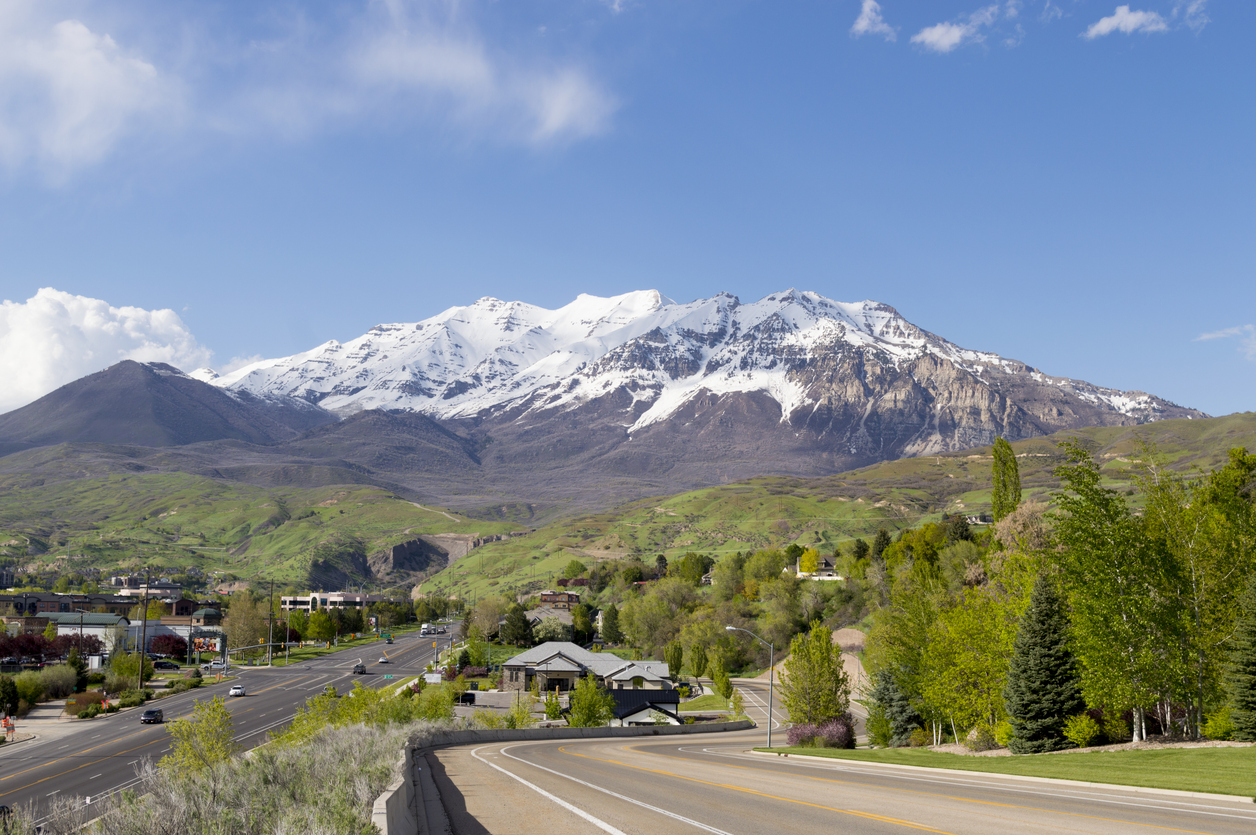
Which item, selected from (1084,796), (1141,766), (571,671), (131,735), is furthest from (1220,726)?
(571,671)

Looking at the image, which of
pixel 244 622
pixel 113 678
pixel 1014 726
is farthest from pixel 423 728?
pixel 244 622

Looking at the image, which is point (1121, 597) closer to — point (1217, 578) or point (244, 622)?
point (1217, 578)

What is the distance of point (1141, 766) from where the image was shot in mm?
27375

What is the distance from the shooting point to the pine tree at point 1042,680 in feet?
121

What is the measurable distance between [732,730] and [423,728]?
35.9m

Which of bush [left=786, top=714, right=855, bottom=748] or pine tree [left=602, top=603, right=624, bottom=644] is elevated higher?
bush [left=786, top=714, right=855, bottom=748]

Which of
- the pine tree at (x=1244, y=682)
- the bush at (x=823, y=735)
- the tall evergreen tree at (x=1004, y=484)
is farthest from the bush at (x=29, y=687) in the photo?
the tall evergreen tree at (x=1004, y=484)

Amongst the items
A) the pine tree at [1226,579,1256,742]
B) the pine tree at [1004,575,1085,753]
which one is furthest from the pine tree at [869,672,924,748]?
the pine tree at [1226,579,1256,742]

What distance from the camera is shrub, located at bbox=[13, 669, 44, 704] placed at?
85875 mm

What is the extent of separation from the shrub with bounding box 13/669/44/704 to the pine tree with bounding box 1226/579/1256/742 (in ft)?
325

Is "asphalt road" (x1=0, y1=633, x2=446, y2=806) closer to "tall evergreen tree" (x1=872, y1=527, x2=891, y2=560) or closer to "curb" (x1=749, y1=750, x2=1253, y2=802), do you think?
"curb" (x1=749, y1=750, x2=1253, y2=802)

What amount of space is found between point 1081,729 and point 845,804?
23.6 m

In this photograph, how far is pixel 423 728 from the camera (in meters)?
48.5

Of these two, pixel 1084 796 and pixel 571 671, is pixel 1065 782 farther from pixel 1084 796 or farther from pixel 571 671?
pixel 571 671
